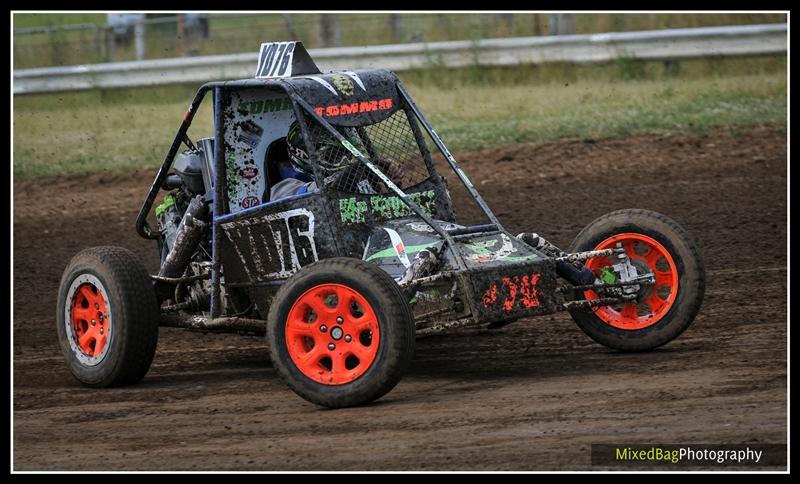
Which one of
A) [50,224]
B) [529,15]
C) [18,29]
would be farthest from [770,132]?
[18,29]

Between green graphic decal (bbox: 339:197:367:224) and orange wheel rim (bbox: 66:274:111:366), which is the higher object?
green graphic decal (bbox: 339:197:367:224)

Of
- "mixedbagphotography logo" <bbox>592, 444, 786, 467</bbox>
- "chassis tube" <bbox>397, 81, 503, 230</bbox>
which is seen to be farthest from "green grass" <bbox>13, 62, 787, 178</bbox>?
"mixedbagphotography logo" <bbox>592, 444, 786, 467</bbox>

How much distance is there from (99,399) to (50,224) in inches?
209

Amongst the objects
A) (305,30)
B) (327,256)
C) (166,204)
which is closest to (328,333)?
(327,256)

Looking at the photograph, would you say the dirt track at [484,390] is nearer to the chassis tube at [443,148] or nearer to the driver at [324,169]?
the chassis tube at [443,148]

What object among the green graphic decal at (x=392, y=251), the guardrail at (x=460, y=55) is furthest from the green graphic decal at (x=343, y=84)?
the guardrail at (x=460, y=55)

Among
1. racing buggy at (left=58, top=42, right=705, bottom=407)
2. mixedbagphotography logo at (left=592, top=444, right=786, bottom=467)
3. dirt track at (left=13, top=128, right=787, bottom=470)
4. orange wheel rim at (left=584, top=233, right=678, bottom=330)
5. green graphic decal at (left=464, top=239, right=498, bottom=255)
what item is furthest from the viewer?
orange wheel rim at (left=584, top=233, right=678, bottom=330)

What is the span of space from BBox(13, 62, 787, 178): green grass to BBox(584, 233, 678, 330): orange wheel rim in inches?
239

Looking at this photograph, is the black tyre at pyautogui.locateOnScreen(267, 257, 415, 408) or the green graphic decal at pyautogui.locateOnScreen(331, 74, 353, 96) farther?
the green graphic decal at pyautogui.locateOnScreen(331, 74, 353, 96)

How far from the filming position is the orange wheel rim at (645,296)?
7414 mm

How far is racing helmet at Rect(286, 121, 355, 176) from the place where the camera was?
746 centimetres

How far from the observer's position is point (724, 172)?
1207 centimetres

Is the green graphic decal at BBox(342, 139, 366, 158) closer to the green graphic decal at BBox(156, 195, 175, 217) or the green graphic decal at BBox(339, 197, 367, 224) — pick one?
the green graphic decal at BBox(339, 197, 367, 224)

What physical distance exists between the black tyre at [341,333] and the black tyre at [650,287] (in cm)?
143
